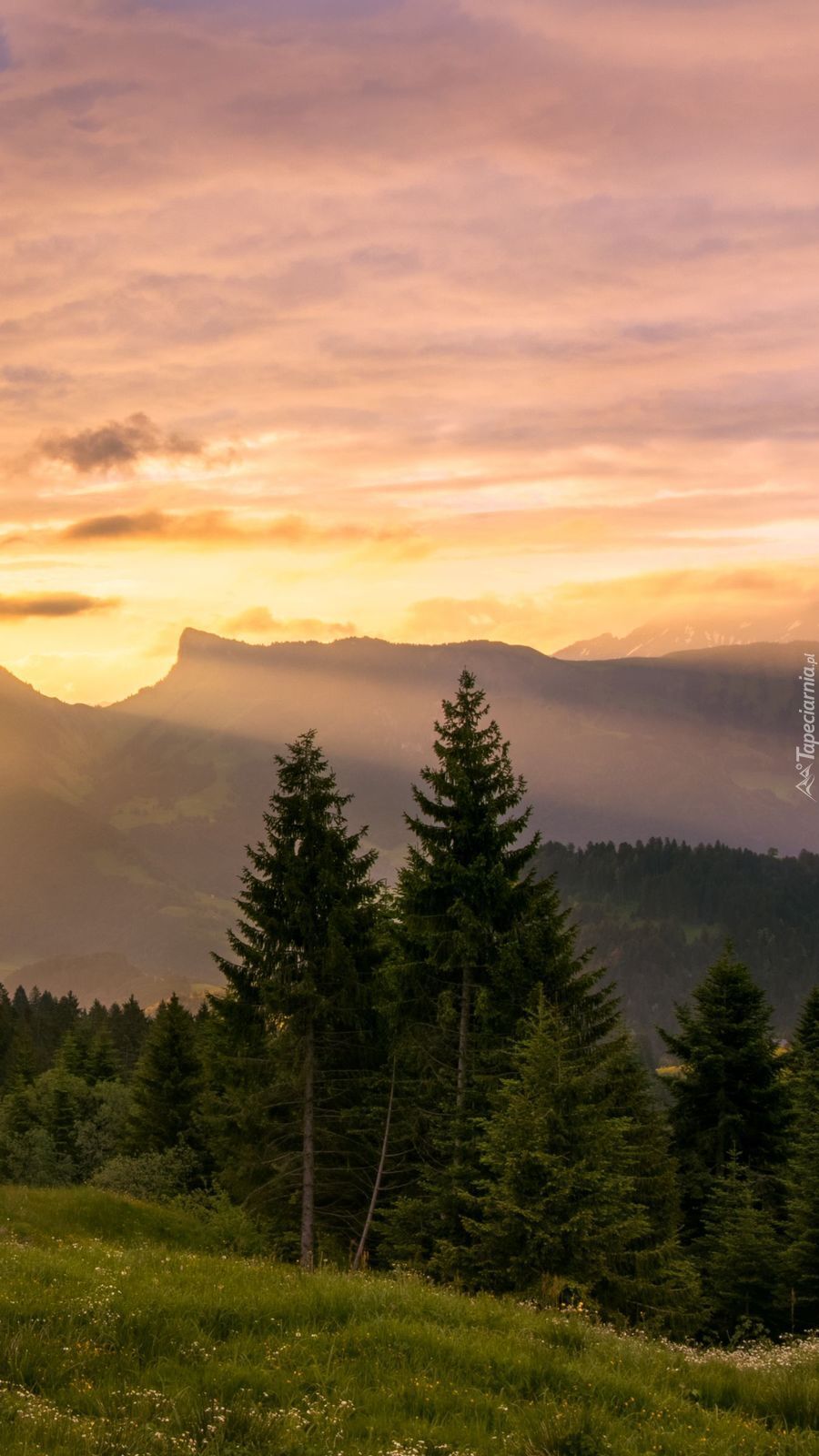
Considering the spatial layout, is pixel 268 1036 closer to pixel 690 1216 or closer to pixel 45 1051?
pixel 690 1216

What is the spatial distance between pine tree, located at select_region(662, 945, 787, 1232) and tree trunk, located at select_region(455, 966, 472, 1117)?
534 inches

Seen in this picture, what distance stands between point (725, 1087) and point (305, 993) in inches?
747

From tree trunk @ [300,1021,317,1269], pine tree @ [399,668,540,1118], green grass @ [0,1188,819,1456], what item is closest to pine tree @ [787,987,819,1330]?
pine tree @ [399,668,540,1118]

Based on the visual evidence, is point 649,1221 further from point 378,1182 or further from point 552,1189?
point 378,1182

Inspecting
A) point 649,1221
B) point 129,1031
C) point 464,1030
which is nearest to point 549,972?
point 464,1030

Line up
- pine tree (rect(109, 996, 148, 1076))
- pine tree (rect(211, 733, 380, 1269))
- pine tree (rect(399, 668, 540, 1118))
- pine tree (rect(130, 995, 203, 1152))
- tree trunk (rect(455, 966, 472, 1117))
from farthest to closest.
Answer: pine tree (rect(109, 996, 148, 1076))
pine tree (rect(130, 995, 203, 1152))
pine tree (rect(211, 733, 380, 1269))
pine tree (rect(399, 668, 540, 1118))
tree trunk (rect(455, 966, 472, 1117))

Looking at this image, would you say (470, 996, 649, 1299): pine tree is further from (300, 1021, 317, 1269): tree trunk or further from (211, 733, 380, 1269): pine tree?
(211, 733, 380, 1269): pine tree

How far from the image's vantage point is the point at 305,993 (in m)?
31.0

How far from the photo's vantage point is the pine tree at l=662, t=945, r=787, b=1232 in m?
39.9

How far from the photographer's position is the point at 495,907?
31.9 meters

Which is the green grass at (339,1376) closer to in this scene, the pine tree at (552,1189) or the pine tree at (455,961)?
the pine tree at (552,1189)

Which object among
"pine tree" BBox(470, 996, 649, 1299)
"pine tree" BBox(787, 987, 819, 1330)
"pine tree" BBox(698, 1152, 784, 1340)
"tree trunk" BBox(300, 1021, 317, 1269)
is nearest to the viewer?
"pine tree" BBox(470, 996, 649, 1299)

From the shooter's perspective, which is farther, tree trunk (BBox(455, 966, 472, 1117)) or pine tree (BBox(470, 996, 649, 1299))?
tree trunk (BBox(455, 966, 472, 1117))

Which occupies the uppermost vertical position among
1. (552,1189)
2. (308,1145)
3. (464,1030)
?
(464,1030)
